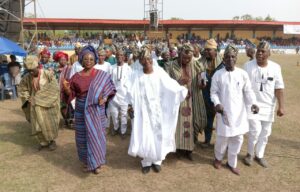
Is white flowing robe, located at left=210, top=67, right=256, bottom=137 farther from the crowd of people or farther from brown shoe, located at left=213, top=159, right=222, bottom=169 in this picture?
brown shoe, located at left=213, top=159, right=222, bottom=169

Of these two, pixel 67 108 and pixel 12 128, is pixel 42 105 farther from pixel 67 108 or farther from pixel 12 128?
pixel 12 128

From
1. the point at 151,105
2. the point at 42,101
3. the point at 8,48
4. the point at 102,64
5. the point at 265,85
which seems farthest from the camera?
the point at 8,48

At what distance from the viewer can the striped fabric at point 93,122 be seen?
4.52m

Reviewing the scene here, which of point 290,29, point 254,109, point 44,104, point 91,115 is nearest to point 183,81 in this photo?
point 254,109

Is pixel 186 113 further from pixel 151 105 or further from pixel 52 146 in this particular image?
pixel 52 146

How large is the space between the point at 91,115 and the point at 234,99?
6.17ft

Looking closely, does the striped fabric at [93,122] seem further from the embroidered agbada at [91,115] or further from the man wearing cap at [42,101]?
the man wearing cap at [42,101]

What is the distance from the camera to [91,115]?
4.54 metres

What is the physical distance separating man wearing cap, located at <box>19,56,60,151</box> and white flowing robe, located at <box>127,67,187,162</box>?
5.49 ft

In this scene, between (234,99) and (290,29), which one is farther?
(290,29)

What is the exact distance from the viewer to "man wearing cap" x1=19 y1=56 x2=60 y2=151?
221 inches

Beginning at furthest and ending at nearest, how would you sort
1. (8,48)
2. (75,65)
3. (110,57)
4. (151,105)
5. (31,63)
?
1. (8,48)
2. (110,57)
3. (75,65)
4. (31,63)
5. (151,105)

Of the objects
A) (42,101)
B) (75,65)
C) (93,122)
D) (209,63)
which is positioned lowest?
(93,122)

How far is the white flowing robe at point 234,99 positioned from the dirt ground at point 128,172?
66cm
